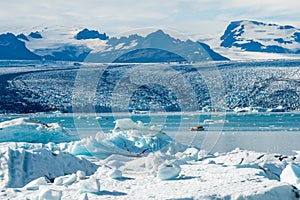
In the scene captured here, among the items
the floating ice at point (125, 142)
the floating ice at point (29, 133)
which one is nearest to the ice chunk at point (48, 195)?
the floating ice at point (125, 142)

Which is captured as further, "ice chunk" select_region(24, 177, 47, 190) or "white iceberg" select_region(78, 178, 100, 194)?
"ice chunk" select_region(24, 177, 47, 190)

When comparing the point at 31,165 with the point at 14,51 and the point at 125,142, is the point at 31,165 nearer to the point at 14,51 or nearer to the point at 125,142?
the point at 125,142

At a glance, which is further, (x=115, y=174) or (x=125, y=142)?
(x=125, y=142)

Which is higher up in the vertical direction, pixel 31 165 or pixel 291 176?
pixel 31 165

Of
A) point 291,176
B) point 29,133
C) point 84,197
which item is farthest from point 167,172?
point 29,133

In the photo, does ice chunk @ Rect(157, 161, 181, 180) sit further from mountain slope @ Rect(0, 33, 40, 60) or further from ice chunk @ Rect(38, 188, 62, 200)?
mountain slope @ Rect(0, 33, 40, 60)

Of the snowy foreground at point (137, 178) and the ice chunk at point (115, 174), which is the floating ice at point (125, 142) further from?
the ice chunk at point (115, 174)

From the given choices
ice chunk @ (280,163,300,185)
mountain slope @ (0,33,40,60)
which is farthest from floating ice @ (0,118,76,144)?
mountain slope @ (0,33,40,60)

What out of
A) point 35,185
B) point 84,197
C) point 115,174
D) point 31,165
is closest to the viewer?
point 84,197

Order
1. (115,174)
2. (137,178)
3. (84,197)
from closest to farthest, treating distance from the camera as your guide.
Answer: (84,197) < (115,174) < (137,178)
